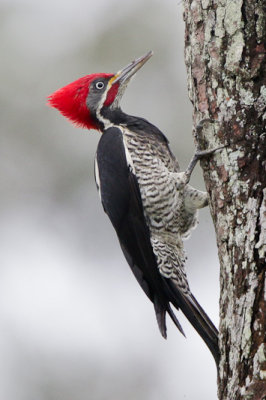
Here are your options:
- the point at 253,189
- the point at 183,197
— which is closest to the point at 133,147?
the point at 183,197

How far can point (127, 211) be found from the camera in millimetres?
4652

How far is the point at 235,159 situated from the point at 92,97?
2338 millimetres

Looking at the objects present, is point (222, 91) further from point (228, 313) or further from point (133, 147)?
point (133, 147)

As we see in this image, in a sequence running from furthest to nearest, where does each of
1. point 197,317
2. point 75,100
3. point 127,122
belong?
1. point 75,100
2. point 127,122
3. point 197,317

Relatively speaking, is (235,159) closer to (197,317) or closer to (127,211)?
(197,317)

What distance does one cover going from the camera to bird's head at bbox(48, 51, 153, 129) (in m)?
5.29

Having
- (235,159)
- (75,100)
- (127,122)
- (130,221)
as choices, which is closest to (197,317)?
(130,221)

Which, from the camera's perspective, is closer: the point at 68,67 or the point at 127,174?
the point at 127,174

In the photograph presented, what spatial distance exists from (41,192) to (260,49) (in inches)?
223

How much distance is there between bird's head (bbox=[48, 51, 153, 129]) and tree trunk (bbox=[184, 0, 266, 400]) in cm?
170

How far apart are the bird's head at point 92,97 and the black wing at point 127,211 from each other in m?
0.49

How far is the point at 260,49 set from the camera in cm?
320

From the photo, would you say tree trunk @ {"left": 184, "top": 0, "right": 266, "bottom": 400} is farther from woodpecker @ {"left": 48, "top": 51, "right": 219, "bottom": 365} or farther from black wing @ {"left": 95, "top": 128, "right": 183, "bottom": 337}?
black wing @ {"left": 95, "top": 128, "right": 183, "bottom": 337}

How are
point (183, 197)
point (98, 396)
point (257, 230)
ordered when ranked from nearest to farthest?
point (257, 230), point (183, 197), point (98, 396)
